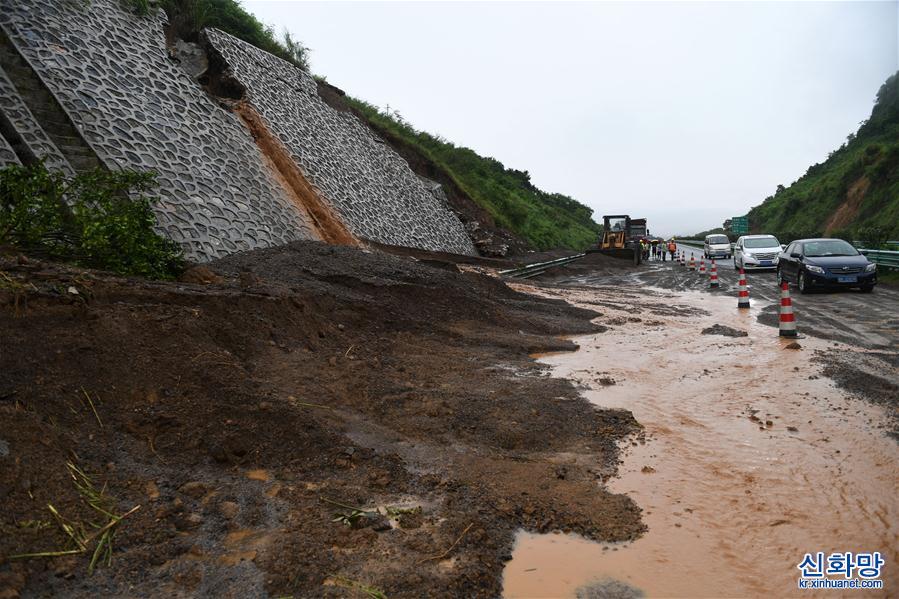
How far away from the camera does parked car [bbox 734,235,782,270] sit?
74.6 ft

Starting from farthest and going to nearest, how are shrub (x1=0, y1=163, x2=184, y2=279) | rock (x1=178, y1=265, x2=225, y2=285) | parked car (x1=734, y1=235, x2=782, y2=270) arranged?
parked car (x1=734, y1=235, x2=782, y2=270) → rock (x1=178, y1=265, x2=225, y2=285) → shrub (x1=0, y1=163, x2=184, y2=279)

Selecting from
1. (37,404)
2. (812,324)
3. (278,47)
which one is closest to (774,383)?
(812,324)

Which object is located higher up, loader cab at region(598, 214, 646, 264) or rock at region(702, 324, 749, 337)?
loader cab at region(598, 214, 646, 264)

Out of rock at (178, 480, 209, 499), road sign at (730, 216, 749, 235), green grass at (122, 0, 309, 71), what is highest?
green grass at (122, 0, 309, 71)

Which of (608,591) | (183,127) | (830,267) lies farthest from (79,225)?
(830,267)

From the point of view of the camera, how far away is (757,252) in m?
23.0

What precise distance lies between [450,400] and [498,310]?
5111mm

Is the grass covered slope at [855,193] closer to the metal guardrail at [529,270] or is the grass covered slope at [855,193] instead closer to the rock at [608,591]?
the metal guardrail at [529,270]

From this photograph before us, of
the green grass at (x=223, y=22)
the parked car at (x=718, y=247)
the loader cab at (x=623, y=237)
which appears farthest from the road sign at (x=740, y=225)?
the green grass at (x=223, y=22)

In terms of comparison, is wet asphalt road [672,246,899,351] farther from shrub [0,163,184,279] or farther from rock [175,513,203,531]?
shrub [0,163,184,279]

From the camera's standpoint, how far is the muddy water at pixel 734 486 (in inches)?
123

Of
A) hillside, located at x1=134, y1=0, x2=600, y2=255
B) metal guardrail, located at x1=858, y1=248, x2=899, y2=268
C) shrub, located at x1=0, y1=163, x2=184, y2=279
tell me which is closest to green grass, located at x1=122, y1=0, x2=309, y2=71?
hillside, located at x1=134, y1=0, x2=600, y2=255

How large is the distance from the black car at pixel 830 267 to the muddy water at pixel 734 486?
28.3 ft

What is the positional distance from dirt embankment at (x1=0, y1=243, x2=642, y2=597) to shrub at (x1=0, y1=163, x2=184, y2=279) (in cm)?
164
